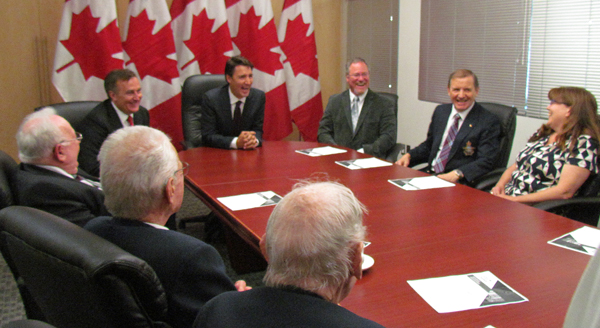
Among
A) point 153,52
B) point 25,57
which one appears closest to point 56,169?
point 153,52

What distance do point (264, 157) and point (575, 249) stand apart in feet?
7.01

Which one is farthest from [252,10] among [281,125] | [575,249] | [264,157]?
[575,249]

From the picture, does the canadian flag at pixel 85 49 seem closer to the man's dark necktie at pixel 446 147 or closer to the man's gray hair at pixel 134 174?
the man's dark necktie at pixel 446 147

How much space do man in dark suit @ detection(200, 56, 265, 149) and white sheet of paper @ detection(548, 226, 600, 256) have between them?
2441 mm

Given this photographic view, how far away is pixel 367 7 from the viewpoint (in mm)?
5594

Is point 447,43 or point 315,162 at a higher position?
point 447,43

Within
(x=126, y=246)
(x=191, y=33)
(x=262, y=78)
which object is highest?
(x=191, y=33)

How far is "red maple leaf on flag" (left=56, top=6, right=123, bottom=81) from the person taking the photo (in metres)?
4.54

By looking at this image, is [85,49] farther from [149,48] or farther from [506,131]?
[506,131]

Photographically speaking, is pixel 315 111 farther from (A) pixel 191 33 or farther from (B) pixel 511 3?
(B) pixel 511 3

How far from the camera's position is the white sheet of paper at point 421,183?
256cm

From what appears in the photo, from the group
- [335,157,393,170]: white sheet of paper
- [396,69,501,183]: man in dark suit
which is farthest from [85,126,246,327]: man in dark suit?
[396,69,501,183]: man in dark suit

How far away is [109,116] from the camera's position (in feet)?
11.4

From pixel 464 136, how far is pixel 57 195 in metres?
2.54
